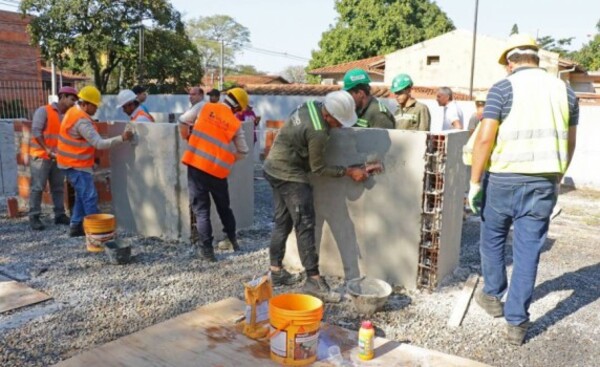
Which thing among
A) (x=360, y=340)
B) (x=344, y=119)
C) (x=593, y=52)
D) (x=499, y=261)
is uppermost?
(x=593, y=52)

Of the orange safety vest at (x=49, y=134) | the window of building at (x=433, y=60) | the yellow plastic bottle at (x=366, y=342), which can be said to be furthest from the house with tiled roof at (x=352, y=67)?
the yellow plastic bottle at (x=366, y=342)

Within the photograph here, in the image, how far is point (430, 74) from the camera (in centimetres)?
2739

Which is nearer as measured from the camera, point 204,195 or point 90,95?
point 204,195

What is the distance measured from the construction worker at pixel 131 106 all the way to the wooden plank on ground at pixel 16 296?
101 inches

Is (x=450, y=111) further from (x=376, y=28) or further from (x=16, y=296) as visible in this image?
(x=376, y=28)

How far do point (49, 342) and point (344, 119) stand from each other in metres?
2.65

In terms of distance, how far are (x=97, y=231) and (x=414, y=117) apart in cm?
356

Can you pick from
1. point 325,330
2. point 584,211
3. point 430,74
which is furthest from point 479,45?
point 325,330

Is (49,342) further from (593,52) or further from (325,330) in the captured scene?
(593,52)

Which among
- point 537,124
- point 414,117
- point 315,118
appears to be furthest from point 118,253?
point 537,124

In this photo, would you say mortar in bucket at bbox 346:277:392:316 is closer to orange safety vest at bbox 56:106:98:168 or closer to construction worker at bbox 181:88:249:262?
construction worker at bbox 181:88:249:262

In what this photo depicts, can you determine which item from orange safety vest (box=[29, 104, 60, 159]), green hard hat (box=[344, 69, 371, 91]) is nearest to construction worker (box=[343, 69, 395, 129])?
green hard hat (box=[344, 69, 371, 91])

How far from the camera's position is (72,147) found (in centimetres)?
558

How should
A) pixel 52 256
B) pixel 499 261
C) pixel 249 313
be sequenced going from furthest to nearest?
pixel 52 256
pixel 499 261
pixel 249 313
